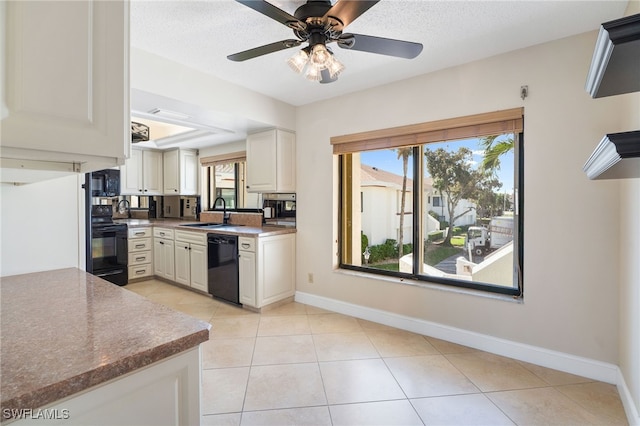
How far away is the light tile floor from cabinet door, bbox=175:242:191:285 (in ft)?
4.75

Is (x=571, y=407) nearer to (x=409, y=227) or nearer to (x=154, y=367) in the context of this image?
(x=409, y=227)

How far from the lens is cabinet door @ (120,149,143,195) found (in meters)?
4.68

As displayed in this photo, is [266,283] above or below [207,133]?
below

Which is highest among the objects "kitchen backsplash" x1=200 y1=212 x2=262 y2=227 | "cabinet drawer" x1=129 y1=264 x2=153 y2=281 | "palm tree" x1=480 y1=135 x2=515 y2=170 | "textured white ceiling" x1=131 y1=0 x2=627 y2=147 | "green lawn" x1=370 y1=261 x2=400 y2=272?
"textured white ceiling" x1=131 y1=0 x2=627 y2=147

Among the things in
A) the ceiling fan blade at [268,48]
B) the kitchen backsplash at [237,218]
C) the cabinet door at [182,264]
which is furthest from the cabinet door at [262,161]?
the ceiling fan blade at [268,48]

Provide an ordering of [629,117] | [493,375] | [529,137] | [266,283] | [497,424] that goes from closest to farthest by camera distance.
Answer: [497,424], [629,117], [493,375], [529,137], [266,283]

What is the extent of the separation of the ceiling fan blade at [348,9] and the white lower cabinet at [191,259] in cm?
297

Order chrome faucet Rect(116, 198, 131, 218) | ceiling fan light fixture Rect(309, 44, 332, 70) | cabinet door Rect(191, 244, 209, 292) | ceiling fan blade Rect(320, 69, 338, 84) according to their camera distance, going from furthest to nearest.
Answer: chrome faucet Rect(116, 198, 131, 218)
cabinet door Rect(191, 244, 209, 292)
ceiling fan blade Rect(320, 69, 338, 84)
ceiling fan light fixture Rect(309, 44, 332, 70)

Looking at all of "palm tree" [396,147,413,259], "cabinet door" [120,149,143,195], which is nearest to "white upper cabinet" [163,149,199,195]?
"cabinet door" [120,149,143,195]

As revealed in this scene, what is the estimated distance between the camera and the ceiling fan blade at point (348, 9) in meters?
1.31

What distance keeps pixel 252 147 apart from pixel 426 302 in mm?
2663

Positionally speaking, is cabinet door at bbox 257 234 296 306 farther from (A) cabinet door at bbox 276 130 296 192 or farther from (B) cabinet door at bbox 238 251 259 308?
(A) cabinet door at bbox 276 130 296 192

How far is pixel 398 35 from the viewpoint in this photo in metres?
2.05

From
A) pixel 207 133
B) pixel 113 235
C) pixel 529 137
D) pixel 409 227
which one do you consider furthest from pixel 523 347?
pixel 113 235
